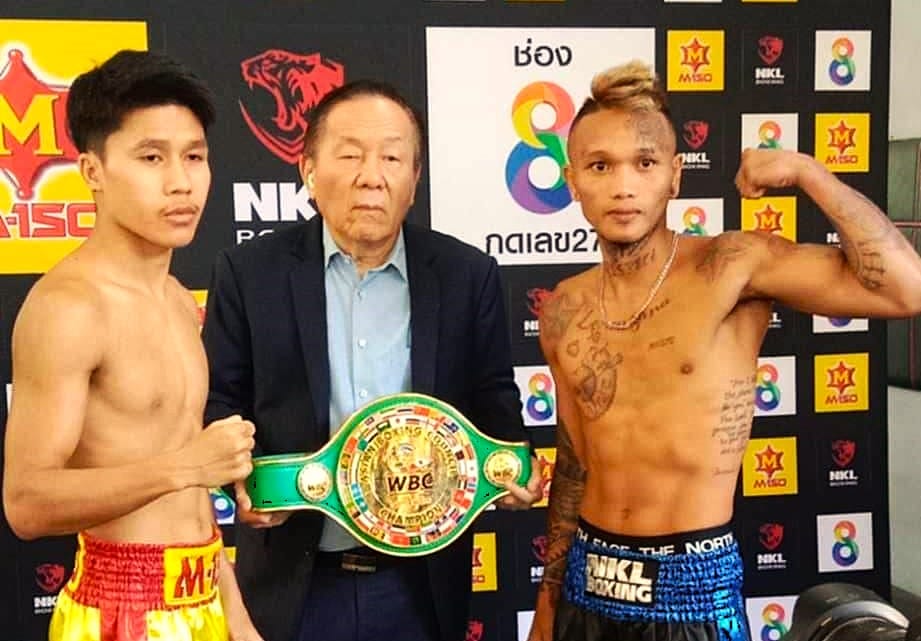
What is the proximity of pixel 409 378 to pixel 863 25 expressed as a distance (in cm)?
241

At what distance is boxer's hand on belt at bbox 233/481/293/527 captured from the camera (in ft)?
5.90

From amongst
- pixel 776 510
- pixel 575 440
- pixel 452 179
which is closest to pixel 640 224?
pixel 575 440

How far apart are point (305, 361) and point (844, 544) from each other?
248cm

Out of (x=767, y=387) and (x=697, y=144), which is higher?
(x=697, y=144)

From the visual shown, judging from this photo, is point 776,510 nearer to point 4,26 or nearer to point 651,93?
point 651,93

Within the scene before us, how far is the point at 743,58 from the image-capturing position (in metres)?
3.45

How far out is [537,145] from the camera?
3359 millimetres

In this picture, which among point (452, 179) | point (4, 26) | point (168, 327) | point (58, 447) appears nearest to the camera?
point (58, 447)

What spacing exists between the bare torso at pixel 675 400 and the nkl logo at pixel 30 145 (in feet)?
6.22

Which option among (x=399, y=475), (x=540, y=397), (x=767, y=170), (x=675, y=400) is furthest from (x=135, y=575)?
(x=540, y=397)

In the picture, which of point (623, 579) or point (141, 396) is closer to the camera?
point (141, 396)

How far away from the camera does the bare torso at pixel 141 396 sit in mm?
1566

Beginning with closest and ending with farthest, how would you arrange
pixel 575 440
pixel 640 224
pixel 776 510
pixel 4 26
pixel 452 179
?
pixel 640 224 → pixel 575 440 → pixel 4 26 → pixel 452 179 → pixel 776 510

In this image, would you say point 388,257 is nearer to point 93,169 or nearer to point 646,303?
point 646,303
